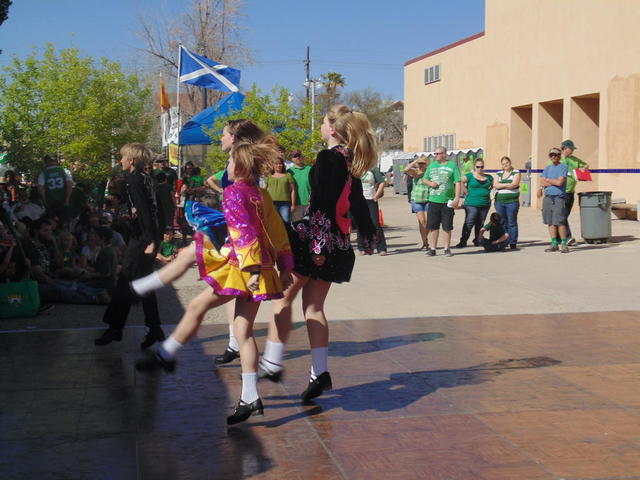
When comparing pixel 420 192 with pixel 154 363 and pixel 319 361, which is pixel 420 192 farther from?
pixel 154 363

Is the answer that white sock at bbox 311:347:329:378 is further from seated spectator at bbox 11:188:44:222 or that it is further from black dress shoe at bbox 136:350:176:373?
seated spectator at bbox 11:188:44:222

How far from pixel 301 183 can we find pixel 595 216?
574cm

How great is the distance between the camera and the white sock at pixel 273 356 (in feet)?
17.5

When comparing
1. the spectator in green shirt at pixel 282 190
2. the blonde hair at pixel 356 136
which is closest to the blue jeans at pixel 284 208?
the spectator in green shirt at pixel 282 190

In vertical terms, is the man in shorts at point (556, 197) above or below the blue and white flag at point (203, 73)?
below

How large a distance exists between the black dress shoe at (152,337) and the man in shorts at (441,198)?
8132mm

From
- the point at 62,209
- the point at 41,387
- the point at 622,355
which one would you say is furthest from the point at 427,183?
the point at 41,387

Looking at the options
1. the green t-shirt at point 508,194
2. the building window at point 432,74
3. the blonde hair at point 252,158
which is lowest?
the green t-shirt at point 508,194

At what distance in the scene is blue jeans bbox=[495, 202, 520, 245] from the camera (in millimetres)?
15453

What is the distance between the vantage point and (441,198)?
14438 millimetres

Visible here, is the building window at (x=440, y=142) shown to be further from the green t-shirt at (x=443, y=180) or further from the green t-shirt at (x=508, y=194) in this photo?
the green t-shirt at (x=443, y=180)

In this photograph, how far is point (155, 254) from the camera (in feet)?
22.8

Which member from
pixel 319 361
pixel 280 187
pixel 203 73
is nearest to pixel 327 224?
pixel 319 361

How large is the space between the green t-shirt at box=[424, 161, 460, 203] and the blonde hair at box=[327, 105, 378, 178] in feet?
30.1
